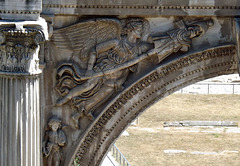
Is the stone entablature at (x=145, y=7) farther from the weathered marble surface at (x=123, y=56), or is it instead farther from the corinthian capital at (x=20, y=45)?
the corinthian capital at (x=20, y=45)

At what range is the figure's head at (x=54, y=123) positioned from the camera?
12.8 metres

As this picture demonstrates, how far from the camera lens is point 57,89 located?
504 inches

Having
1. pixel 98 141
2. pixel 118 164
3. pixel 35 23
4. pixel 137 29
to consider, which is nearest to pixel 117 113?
pixel 98 141

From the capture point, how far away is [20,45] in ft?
36.9

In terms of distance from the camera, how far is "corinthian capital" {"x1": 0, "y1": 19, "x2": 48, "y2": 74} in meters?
11.2

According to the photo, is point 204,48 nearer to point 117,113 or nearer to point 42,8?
point 117,113

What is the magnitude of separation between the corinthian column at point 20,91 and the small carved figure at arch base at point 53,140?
3.11ft

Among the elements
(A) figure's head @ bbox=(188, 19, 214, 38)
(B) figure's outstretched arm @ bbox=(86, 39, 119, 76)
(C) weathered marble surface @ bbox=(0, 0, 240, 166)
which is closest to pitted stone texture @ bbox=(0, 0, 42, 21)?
(C) weathered marble surface @ bbox=(0, 0, 240, 166)

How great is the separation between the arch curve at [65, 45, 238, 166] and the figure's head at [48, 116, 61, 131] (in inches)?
17.5

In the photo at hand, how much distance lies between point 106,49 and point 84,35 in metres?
0.40

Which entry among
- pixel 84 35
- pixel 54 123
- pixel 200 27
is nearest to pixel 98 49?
pixel 84 35

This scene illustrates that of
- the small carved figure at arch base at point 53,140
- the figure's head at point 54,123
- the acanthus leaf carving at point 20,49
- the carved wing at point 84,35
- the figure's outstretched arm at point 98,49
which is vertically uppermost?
the carved wing at point 84,35

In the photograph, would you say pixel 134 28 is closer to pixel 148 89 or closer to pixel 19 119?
pixel 148 89

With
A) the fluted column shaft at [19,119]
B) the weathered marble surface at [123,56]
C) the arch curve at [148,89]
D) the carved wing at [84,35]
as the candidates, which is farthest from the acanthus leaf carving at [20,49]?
the arch curve at [148,89]
